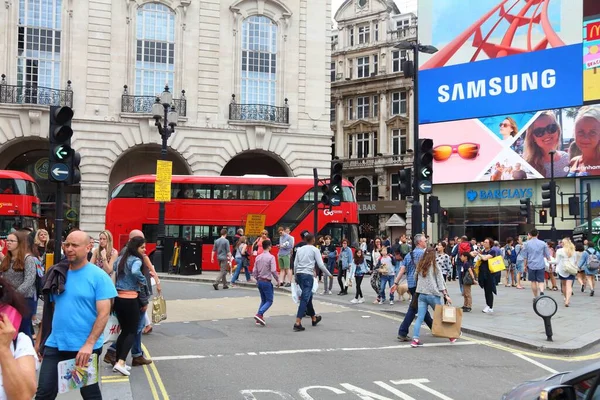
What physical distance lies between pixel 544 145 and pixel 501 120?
376 centimetres

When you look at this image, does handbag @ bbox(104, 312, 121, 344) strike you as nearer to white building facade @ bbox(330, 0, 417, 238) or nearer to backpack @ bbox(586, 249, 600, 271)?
backpack @ bbox(586, 249, 600, 271)

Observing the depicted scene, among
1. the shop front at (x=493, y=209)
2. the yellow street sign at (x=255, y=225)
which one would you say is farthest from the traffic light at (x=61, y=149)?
the shop front at (x=493, y=209)

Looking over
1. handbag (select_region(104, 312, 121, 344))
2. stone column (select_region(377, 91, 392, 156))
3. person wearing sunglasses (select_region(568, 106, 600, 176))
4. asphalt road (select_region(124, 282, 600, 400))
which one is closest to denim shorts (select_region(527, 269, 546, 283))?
asphalt road (select_region(124, 282, 600, 400))

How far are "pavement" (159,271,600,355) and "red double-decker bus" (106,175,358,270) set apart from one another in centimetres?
793

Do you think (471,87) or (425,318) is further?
(471,87)

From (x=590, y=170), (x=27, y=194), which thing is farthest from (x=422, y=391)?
(x=590, y=170)

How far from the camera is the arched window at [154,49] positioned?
109ft

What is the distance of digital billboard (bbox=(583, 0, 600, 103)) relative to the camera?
135 ft

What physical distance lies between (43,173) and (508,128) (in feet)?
101

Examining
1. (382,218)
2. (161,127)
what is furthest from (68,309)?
(382,218)

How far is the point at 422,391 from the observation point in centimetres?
714

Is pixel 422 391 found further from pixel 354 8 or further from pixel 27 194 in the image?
pixel 354 8

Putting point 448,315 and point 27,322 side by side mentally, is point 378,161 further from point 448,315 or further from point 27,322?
point 27,322

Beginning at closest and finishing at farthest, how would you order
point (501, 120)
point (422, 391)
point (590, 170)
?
point (422, 391), point (590, 170), point (501, 120)
